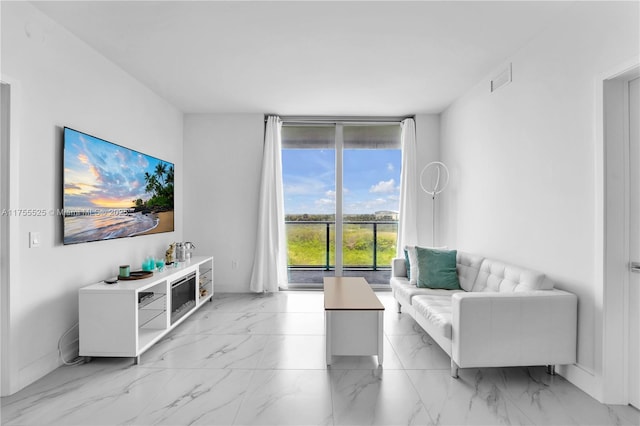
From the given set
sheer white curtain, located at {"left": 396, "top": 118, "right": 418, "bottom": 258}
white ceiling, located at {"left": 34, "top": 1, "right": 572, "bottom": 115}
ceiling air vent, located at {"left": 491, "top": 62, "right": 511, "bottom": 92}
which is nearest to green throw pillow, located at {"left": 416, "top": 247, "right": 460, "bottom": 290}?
sheer white curtain, located at {"left": 396, "top": 118, "right": 418, "bottom": 258}

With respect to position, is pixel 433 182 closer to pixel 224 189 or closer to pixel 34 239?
pixel 224 189

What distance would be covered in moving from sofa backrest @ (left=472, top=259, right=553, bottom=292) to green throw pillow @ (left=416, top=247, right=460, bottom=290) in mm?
254

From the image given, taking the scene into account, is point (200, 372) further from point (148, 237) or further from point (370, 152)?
point (370, 152)

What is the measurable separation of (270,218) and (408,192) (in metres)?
2.07

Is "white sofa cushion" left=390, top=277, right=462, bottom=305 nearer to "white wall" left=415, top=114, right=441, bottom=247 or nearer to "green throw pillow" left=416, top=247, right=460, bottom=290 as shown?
"green throw pillow" left=416, top=247, right=460, bottom=290

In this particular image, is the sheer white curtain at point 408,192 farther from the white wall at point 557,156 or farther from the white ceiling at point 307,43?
the white wall at point 557,156

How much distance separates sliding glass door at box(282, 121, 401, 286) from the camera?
511cm

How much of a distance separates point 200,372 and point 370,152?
3.79 metres

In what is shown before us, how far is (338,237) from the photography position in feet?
16.7

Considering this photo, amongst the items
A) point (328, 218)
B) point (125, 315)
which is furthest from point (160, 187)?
point (328, 218)

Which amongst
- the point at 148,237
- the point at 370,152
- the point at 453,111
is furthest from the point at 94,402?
the point at 453,111

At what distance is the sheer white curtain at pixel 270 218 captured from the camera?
4.80 meters

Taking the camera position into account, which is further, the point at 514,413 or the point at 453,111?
the point at 453,111

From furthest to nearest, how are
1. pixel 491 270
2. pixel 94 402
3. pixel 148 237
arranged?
1. pixel 148 237
2. pixel 491 270
3. pixel 94 402
